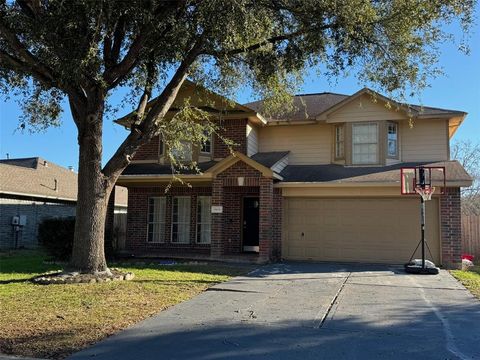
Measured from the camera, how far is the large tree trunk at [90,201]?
11.4 meters

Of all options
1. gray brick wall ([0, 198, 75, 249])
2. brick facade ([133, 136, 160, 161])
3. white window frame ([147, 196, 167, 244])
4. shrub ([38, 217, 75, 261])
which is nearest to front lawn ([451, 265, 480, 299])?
white window frame ([147, 196, 167, 244])

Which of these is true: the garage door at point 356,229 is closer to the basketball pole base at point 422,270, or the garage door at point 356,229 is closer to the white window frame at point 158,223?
the basketball pole base at point 422,270

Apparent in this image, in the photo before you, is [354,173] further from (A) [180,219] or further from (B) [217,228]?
(A) [180,219]

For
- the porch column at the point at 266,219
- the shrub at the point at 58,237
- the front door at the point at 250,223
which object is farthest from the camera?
the front door at the point at 250,223

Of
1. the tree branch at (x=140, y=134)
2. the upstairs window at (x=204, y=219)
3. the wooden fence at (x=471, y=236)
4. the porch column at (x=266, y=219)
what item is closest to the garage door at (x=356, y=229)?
the porch column at (x=266, y=219)

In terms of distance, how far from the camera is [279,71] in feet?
42.9

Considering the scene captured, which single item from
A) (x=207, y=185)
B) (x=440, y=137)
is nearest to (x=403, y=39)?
(x=440, y=137)

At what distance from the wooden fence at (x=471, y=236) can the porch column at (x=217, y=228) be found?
31.9 feet

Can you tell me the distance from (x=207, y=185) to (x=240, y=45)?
279 inches

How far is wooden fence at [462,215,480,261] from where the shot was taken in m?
18.7

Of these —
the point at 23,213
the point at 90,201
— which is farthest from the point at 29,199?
the point at 90,201

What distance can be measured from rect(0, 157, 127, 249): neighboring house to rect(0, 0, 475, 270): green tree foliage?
10088 millimetres

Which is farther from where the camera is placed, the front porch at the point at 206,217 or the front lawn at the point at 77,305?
the front porch at the point at 206,217

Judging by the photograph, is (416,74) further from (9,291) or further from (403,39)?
(9,291)
